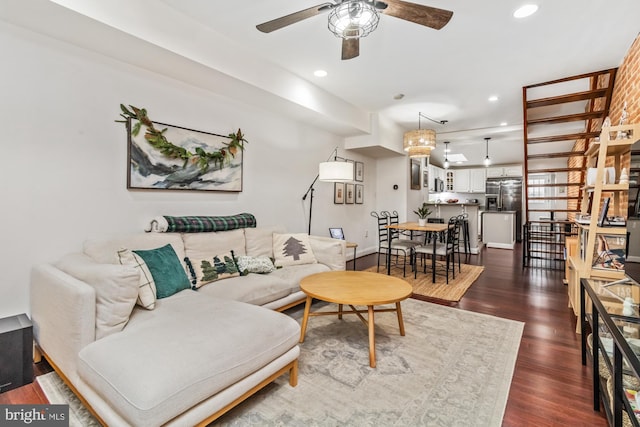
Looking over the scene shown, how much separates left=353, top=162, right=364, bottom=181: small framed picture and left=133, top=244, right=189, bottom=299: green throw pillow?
411 cm

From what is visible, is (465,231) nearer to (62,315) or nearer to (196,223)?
(196,223)

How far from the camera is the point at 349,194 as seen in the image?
5.80 metres

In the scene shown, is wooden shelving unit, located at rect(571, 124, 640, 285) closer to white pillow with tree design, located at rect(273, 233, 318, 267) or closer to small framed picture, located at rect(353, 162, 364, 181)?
white pillow with tree design, located at rect(273, 233, 318, 267)

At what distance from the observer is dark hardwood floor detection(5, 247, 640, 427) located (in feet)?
5.48

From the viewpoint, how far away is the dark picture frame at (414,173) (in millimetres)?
6695

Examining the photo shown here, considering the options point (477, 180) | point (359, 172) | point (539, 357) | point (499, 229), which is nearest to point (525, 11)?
point (539, 357)

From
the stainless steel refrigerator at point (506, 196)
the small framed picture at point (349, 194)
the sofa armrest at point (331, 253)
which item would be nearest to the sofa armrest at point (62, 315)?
A: the sofa armrest at point (331, 253)

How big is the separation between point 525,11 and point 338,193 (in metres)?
3.54

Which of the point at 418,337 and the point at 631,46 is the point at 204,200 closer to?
the point at 418,337

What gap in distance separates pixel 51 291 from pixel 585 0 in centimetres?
423

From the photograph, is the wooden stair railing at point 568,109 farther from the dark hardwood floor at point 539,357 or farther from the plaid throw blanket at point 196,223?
the plaid throw blanket at point 196,223

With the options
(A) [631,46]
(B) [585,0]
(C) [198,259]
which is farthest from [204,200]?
(A) [631,46]

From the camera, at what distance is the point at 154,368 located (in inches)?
50.8

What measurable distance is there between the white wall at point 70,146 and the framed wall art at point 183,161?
0.08 meters
